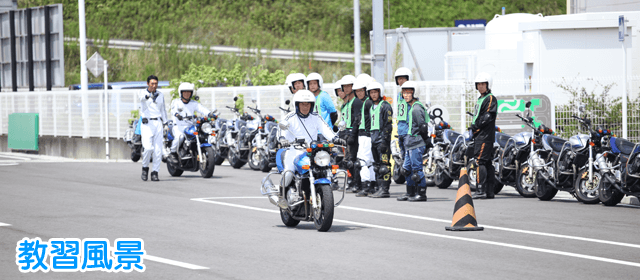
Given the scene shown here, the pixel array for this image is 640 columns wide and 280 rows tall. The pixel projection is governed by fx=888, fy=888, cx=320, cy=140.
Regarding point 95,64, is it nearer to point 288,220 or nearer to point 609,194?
point 288,220

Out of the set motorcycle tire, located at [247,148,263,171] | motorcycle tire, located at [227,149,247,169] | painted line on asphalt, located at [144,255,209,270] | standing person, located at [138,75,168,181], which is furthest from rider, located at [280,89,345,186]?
motorcycle tire, located at [227,149,247,169]

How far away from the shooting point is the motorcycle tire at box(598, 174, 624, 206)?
44.3 ft

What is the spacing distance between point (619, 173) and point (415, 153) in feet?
10.3

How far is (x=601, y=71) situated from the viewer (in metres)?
24.2

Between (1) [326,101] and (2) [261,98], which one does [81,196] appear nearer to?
(1) [326,101]

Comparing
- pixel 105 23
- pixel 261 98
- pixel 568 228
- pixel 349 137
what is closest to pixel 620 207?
pixel 568 228

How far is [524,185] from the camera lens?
15102 mm

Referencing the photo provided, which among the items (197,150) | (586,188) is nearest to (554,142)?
(586,188)

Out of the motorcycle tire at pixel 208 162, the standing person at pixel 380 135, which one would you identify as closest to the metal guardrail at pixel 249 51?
the motorcycle tire at pixel 208 162

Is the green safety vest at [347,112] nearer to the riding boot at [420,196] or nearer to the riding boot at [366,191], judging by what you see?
the riding boot at [366,191]

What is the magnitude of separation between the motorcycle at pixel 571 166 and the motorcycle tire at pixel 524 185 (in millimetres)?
280

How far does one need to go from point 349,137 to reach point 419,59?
18927 millimetres

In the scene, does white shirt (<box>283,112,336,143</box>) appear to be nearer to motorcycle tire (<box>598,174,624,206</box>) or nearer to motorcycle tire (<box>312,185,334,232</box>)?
motorcycle tire (<box>312,185,334,232</box>)

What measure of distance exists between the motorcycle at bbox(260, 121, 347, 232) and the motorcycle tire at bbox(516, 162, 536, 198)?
509 cm
